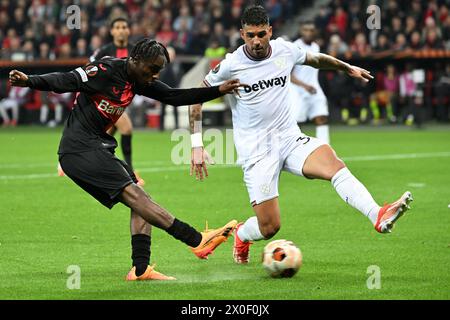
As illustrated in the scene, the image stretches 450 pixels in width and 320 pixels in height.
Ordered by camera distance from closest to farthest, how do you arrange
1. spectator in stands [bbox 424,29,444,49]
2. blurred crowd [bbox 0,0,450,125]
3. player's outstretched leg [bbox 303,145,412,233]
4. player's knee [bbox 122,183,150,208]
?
player's knee [bbox 122,183,150,208]
player's outstretched leg [bbox 303,145,412,233]
spectator in stands [bbox 424,29,444,49]
blurred crowd [bbox 0,0,450,125]

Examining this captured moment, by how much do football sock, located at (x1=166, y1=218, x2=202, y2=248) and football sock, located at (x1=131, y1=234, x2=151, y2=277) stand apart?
236 mm

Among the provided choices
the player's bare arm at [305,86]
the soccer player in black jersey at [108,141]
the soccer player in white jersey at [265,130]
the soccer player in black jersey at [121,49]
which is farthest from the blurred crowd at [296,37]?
the soccer player in black jersey at [108,141]

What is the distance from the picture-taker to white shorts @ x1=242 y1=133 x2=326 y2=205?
9.31 meters

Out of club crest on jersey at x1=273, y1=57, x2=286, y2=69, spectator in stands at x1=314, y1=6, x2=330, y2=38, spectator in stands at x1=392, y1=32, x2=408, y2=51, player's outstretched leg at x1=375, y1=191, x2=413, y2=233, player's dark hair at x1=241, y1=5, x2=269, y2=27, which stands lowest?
player's outstretched leg at x1=375, y1=191, x2=413, y2=233

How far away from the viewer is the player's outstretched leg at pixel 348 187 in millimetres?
8578

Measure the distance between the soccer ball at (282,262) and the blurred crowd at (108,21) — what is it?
20.8 metres

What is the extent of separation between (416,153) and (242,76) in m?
11.5

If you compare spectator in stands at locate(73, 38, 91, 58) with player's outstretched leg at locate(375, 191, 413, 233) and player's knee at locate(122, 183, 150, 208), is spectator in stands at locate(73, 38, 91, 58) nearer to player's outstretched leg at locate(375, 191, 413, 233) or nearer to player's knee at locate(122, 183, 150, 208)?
player's knee at locate(122, 183, 150, 208)

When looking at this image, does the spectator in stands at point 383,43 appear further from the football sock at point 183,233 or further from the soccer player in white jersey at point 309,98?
the football sock at point 183,233

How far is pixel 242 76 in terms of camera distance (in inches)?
370

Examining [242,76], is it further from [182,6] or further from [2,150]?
[182,6]

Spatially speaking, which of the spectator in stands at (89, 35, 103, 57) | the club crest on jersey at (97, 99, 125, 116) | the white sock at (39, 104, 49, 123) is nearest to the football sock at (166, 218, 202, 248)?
the club crest on jersey at (97, 99, 125, 116)

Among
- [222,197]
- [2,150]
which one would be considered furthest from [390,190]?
[2,150]

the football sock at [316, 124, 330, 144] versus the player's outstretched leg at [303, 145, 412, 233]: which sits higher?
the player's outstretched leg at [303, 145, 412, 233]
